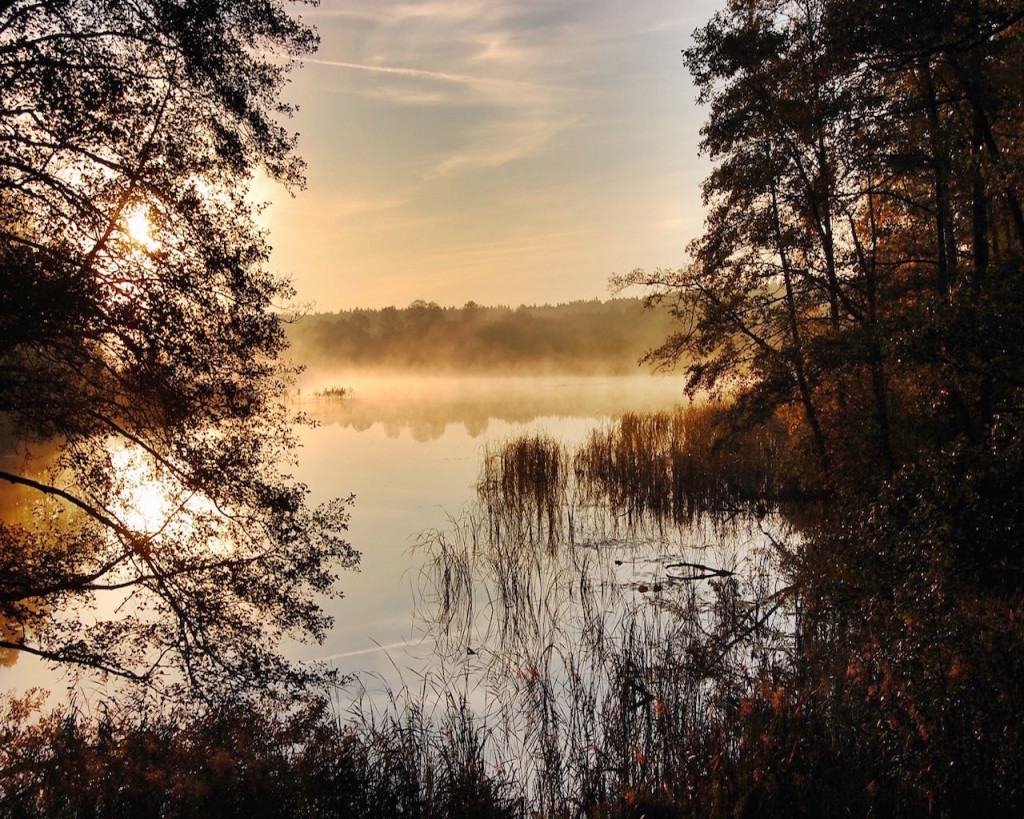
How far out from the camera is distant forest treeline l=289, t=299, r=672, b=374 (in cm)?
8400

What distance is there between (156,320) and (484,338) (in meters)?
86.0

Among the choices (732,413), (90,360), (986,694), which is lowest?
(986,694)

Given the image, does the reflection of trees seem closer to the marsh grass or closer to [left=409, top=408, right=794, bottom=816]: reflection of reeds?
[left=409, top=408, right=794, bottom=816]: reflection of reeds

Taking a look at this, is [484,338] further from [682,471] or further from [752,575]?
[752,575]

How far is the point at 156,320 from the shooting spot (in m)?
6.21

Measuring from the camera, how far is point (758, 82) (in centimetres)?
1210

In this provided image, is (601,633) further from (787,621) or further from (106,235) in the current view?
(106,235)

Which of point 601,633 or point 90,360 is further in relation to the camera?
point 601,633

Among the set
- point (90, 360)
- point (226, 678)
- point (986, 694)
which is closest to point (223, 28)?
point (90, 360)

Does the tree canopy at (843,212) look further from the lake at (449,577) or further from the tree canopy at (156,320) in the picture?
the tree canopy at (156,320)

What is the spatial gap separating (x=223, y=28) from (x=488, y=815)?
6956 millimetres

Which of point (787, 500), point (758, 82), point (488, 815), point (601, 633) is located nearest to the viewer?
point (488, 815)

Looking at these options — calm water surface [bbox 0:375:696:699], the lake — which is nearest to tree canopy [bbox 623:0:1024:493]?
the lake

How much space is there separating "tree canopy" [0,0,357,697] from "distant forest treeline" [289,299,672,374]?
69624mm
